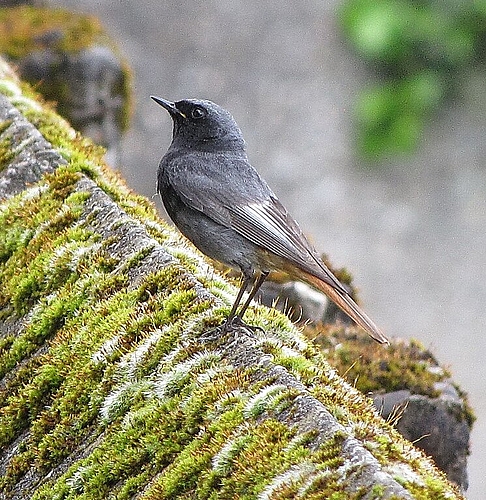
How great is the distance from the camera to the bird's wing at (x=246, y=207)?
554 cm

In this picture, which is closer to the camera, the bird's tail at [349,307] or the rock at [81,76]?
the bird's tail at [349,307]

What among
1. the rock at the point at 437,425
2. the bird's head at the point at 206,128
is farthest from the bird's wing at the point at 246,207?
the rock at the point at 437,425

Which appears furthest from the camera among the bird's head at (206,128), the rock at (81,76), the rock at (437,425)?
the rock at (81,76)

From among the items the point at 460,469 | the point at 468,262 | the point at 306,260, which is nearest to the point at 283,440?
the point at 306,260

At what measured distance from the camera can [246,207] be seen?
5723 millimetres

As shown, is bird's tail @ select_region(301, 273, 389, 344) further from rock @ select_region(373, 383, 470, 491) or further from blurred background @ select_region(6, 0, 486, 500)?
blurred background @ select_region(6, 0, 486, 500)

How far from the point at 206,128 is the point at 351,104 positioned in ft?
37.2

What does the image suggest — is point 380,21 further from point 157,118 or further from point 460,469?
point 460,469

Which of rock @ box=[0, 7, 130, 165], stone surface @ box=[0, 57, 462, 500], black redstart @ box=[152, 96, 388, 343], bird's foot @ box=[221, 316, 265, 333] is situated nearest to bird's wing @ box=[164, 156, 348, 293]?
black redstart @ box=[152, 96, 388, 343]

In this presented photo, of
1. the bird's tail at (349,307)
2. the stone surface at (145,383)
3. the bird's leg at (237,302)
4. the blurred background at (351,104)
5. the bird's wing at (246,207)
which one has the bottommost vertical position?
the stone surface at (145,383)

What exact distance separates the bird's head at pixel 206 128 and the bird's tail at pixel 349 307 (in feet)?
3.52

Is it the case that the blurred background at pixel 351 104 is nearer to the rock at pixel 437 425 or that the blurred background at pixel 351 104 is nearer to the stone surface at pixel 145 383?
the rock at pixel 437 425

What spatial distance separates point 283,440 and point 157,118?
12.7 meters

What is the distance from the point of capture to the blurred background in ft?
54.1
